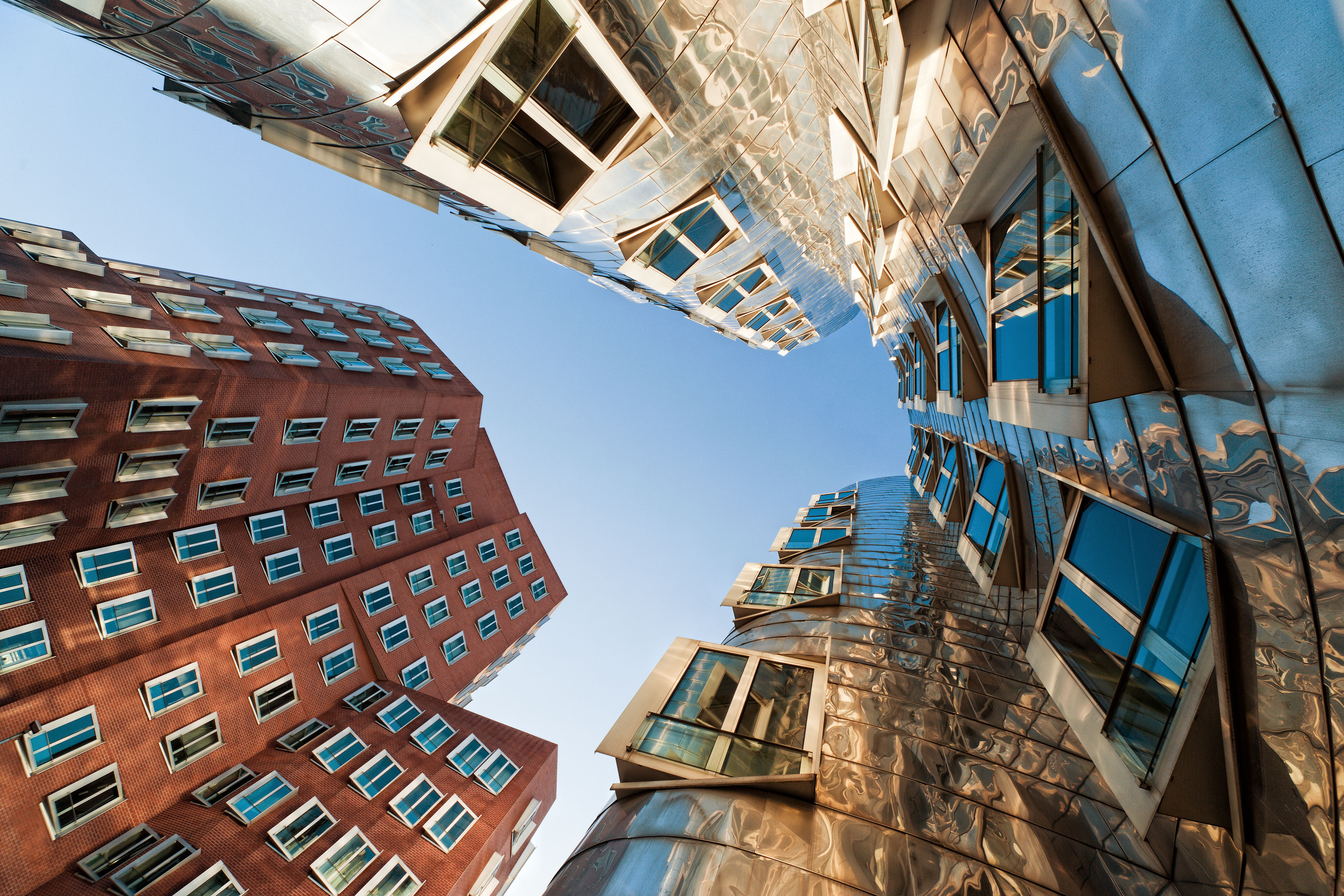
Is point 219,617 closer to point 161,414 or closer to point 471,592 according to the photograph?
point 161,414

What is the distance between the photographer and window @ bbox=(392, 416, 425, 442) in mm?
30109

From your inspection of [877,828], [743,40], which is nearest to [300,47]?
[743,40]

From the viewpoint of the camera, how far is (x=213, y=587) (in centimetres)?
2145

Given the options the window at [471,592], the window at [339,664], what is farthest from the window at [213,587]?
the window at [471,592]

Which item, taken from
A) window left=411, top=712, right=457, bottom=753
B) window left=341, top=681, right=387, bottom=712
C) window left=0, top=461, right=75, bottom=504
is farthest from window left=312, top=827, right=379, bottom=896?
window left=0, top=461, right=75, bottom=504

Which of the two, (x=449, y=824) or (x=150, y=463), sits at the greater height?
(x=150, y=463)

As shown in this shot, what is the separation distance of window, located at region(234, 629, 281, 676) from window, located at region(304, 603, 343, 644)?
4.67ft

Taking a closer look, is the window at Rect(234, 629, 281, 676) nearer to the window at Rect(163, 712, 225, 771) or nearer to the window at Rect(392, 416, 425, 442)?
the window at Rect(163, 712, 225, 771)

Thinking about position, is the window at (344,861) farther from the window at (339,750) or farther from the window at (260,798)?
the window at (339,750)

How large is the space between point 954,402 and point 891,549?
11.4 metres

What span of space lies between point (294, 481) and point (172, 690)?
10340 millimetres

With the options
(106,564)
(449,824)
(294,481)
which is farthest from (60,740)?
(449,824)

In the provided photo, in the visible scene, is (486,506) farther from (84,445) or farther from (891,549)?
(891,549)

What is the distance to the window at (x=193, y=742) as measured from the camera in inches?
707
